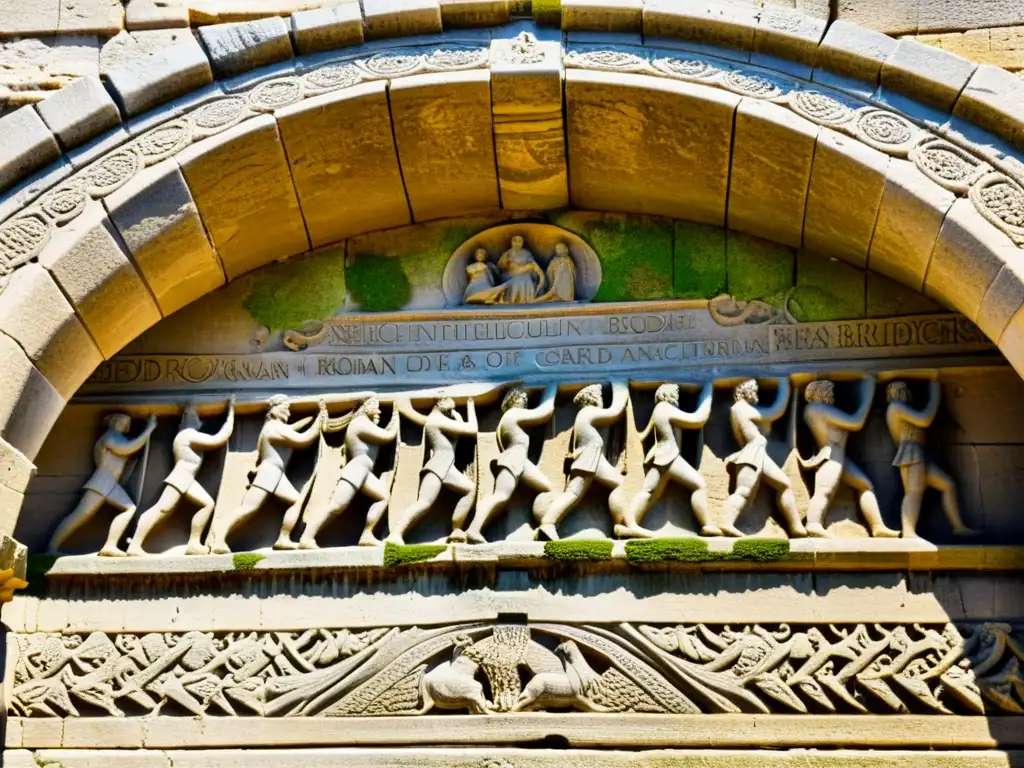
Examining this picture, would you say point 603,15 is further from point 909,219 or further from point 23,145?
point 23,145

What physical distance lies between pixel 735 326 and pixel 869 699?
2.11 metres

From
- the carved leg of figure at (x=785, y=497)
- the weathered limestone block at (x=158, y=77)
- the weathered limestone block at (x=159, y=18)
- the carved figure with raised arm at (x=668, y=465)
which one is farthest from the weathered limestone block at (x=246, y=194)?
the carved leg of figure at (x=785, y=497)

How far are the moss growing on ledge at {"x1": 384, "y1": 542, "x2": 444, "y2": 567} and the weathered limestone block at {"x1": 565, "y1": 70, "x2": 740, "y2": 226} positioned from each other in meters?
2.23

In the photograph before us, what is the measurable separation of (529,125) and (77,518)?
318cm

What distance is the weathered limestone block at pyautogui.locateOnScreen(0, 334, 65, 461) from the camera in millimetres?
8078

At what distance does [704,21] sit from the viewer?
873 centimetres

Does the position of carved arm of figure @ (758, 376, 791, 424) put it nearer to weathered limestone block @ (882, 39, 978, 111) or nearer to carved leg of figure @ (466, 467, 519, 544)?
carved leg of figure @ (466, 467, 519, 544)

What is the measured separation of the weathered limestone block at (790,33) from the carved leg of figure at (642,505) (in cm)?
229

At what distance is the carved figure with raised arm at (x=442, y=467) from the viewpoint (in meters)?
8.49

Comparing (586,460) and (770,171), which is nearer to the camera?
(586,460)

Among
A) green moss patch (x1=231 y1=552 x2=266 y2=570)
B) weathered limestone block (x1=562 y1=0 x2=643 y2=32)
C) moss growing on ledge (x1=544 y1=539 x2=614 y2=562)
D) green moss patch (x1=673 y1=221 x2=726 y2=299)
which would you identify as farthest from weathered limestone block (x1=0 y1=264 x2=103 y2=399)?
green moss patch (x1=673 y1=221 x2=726 y2=299)

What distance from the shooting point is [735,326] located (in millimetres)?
8883

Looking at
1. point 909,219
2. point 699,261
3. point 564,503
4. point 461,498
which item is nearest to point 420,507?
point 461,498

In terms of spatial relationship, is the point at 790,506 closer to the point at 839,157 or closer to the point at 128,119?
the point at 839,157
